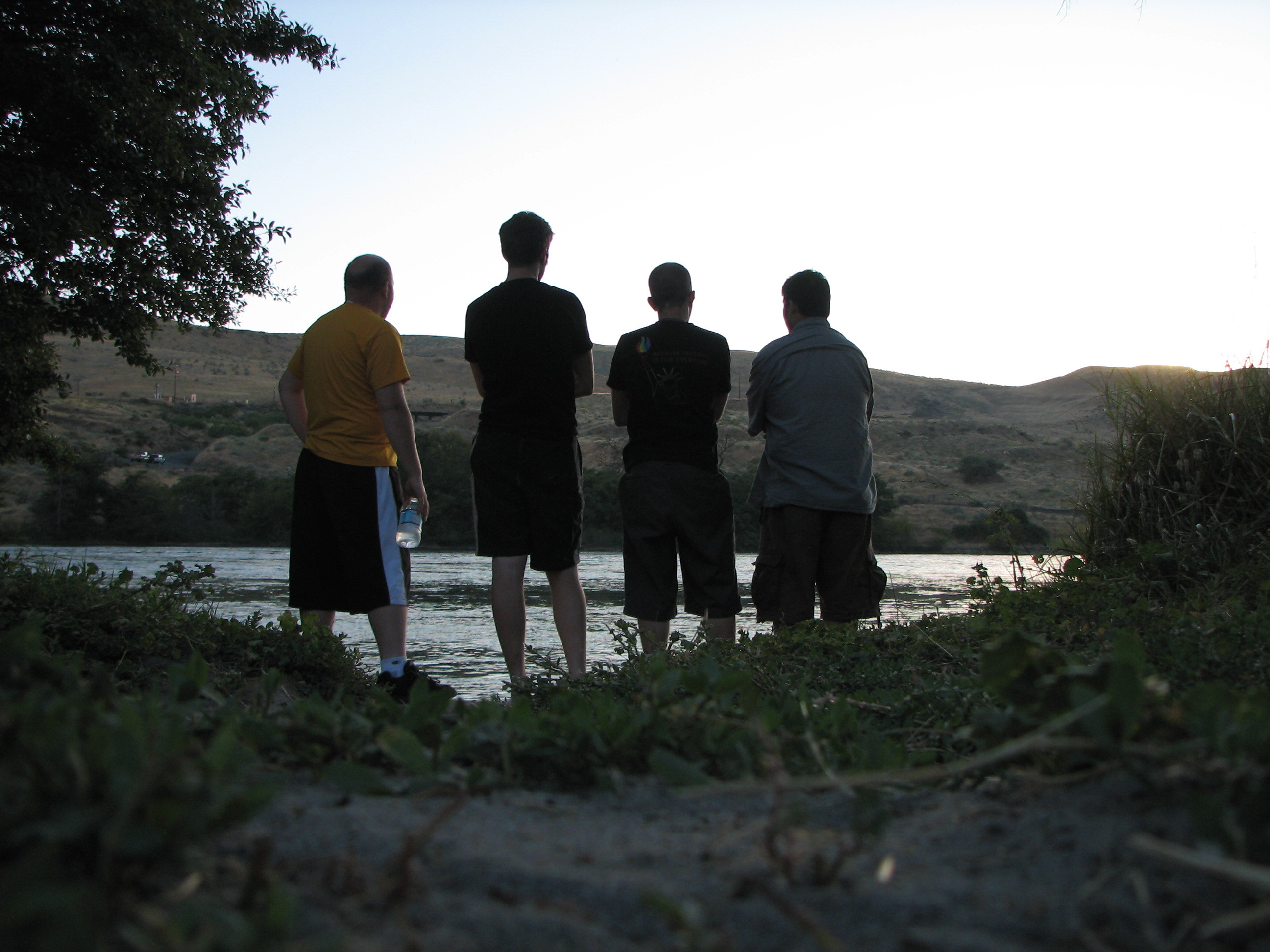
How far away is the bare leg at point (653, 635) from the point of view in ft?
12.7

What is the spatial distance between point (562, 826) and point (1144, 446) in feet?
16.6

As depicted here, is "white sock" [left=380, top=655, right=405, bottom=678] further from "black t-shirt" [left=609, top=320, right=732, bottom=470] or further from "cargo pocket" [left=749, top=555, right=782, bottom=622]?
"cargo pocket" [left=749, top=555, right=782, bottom=622]

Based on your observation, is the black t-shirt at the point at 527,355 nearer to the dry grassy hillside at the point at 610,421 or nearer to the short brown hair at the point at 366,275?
the short brown hair at the point at 366,275

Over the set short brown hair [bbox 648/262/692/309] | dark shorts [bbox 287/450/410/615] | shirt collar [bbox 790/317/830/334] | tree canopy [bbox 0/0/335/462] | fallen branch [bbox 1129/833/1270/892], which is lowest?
fallen branch [bbox 1129/833/1270/892]

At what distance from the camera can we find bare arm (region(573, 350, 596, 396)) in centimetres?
457

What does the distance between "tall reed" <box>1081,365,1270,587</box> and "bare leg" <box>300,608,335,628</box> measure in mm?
3893

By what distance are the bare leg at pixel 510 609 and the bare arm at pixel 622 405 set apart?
100cm

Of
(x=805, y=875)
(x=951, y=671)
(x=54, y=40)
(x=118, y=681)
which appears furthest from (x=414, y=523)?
(x=54, y=40)

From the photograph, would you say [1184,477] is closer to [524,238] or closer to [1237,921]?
[524,238]

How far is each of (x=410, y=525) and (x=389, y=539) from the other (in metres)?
0.11

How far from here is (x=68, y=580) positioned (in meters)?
4.90

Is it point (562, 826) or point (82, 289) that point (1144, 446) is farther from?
point (82, 289)

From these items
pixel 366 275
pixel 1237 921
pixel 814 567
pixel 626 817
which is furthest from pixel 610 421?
pixel 1237 921

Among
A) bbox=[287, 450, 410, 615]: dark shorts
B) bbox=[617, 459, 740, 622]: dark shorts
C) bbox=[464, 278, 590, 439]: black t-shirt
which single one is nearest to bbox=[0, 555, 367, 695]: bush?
bbox=[287, 450, 410, 615]: dark shorts
